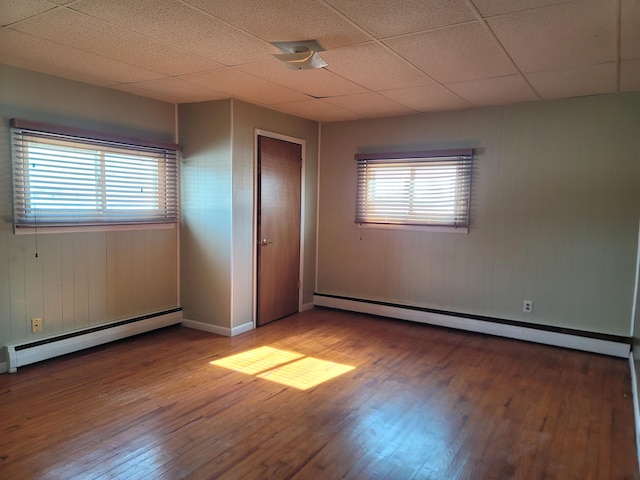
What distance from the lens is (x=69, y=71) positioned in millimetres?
3330

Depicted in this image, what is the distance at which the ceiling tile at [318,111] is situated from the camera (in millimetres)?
4354

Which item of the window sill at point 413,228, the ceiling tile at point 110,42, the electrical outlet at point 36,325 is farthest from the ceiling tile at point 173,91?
the window sill at point 413,228

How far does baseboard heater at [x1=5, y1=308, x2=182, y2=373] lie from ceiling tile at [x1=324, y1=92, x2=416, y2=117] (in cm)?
276

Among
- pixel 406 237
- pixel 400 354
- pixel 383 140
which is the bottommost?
pixel 400 354

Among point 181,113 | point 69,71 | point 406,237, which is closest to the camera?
point 69,71

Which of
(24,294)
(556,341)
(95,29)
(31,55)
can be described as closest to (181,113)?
(31,55)

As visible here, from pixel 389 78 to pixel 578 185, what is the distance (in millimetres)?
2064

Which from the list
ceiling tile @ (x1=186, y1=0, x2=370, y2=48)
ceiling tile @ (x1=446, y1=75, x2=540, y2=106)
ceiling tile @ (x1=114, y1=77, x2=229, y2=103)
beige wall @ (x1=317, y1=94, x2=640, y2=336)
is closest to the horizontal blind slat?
beige wall @ (x1=317, y1=94, x2=640, y2=336)

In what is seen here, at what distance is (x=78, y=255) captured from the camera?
3703 millimetres

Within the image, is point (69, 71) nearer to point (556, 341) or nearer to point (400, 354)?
point (400, 354)

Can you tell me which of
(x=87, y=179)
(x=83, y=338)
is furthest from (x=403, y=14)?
(x=83, y=338)

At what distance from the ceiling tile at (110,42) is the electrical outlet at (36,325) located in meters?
2.13

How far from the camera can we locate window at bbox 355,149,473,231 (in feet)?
14.8

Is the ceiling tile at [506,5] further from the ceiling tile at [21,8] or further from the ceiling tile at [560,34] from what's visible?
the ceiling tile at [21,8]
